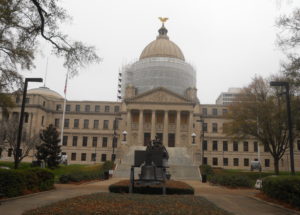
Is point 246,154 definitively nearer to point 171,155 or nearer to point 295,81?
point 171,155

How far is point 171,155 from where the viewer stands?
2235 inches

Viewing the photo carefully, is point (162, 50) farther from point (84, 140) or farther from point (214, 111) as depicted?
point (84, 140)

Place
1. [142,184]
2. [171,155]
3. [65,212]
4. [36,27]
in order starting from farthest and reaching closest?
[171,155] → [142,184] → [36,27] → [65,212]

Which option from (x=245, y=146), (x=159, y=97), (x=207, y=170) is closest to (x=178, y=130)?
(x=159, y=97)

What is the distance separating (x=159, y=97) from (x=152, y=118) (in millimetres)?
5108

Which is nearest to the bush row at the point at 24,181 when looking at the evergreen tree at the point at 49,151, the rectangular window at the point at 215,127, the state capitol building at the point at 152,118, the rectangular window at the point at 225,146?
the evergreen tree at the point at 49,151

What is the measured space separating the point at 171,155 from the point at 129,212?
48368 mm

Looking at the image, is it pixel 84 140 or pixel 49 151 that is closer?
pixel 49 151

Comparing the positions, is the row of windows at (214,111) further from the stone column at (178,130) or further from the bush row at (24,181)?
the bush row at (24,181)

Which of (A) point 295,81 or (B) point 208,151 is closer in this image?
(A) point 295,81

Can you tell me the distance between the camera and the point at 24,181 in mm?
18125

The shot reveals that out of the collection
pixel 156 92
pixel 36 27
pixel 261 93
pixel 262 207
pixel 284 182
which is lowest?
pixel 262 207

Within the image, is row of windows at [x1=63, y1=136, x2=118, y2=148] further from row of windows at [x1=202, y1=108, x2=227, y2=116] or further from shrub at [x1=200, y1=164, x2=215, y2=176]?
shrub at [x1=200, y1=164, x2=215, y2=176]

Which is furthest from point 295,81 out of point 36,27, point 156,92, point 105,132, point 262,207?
point 105,132
